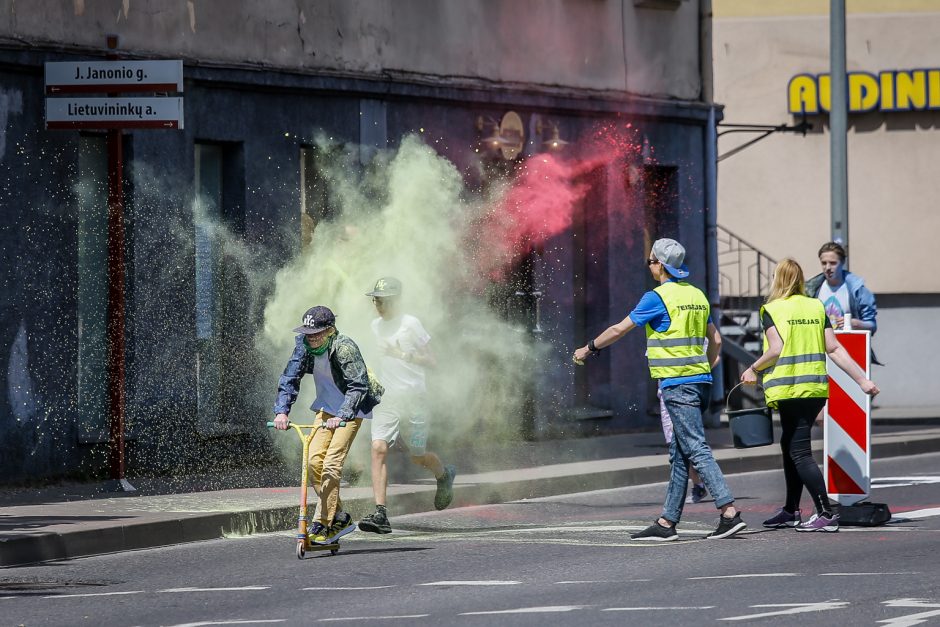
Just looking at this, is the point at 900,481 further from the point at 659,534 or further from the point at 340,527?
the point at 340,527

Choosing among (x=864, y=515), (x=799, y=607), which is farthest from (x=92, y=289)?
(x=799, y=607)

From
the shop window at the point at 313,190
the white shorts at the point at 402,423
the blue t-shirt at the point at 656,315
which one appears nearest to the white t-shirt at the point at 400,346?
the white shorts at the point at 402,423

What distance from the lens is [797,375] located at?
39.8 feet

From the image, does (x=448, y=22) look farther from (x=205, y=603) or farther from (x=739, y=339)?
(x=205, y=603)

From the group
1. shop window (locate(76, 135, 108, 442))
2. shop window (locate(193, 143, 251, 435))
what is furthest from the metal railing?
shop window (locate(76, 135, 108, 442))

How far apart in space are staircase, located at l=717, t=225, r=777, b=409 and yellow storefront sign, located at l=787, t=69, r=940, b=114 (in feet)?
7.97

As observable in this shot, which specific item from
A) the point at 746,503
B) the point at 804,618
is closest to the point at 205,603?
the point at 804,618

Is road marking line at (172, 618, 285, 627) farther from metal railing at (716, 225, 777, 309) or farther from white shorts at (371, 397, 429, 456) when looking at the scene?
metal railing at (716, 225, 777, 309)

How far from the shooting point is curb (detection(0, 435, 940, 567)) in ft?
38.5

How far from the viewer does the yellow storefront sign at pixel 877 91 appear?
29125 mm

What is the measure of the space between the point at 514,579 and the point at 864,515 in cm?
331

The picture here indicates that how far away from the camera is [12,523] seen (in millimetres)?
12617

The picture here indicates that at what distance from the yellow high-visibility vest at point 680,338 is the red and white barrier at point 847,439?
4.71 feet

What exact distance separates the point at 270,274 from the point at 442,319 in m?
2.13
